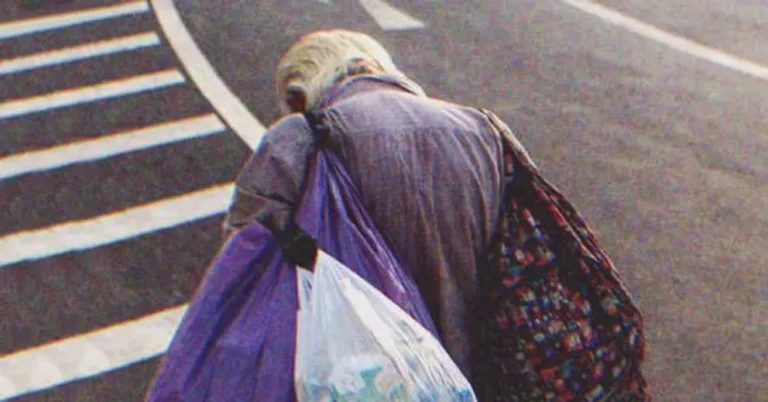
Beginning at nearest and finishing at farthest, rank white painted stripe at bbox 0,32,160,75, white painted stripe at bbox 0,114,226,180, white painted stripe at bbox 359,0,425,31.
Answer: white painted stripe at bbox 0,114,226,180, white painted stripe at bbox 0,32,160,75, white painted stripe at bbox 359,0,425,31

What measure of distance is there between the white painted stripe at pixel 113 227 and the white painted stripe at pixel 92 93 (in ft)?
5.94

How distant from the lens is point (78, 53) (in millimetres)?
10250

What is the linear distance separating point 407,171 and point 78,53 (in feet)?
24.0

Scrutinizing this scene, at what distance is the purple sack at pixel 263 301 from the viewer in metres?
3.12

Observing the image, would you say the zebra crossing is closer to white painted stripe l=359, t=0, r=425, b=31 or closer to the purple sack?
white painted stripe l=359, t=0, r=425, b=31

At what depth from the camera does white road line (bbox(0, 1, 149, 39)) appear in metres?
10.7

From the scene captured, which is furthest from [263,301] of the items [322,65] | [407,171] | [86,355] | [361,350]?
[86,355]

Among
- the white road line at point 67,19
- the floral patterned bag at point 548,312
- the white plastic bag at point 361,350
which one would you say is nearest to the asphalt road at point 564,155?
the white road line at point 67,19

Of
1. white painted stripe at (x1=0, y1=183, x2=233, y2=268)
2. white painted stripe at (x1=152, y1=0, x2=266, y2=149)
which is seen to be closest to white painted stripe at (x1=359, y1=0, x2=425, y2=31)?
white painted stripe at (x1=152, y1=0, x2=266, y2=149)

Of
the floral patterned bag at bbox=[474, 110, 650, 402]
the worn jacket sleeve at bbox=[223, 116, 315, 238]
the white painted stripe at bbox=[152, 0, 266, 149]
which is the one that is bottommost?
the white painted stripe at bbox=[152, 0, 266, 149]

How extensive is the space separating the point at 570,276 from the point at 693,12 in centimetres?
821

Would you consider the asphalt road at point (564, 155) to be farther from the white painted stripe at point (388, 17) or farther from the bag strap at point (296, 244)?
the bag strap at point (296, 244)

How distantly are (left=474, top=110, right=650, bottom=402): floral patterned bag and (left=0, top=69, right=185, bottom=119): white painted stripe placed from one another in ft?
20.6

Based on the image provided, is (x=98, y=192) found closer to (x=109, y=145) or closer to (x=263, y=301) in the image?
(x=109, y=145)
